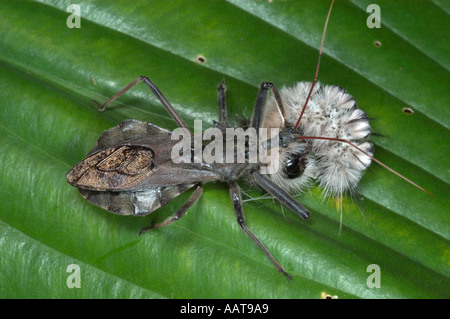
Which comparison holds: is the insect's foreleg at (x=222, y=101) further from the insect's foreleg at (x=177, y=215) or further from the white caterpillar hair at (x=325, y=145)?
the insect's foreleg at (x=177, y=215)

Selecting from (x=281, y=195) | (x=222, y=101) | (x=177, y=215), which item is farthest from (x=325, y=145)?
(x=177, y=215)

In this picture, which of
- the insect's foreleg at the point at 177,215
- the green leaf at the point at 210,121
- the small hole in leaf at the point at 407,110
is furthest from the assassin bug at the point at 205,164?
the small hole in leaf at the point at 407,110

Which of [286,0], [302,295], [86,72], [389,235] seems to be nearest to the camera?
[302,295]

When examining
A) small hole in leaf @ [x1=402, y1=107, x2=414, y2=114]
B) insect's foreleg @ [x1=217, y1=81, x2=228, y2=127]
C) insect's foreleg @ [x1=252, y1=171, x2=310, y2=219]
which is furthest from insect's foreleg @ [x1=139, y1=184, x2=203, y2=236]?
small hole in leaf @ [x1=402, y1=107, x2=414, y2=114]

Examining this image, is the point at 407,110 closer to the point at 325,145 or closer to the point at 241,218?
the point at 325,145

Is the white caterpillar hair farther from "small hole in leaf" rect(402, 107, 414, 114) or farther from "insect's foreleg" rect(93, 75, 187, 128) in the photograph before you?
"insect's foreleg" rect(93, 75, 187, 128)

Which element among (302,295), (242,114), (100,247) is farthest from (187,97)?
(302,295)

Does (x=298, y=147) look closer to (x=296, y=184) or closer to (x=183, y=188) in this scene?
(x=296, y=184)
